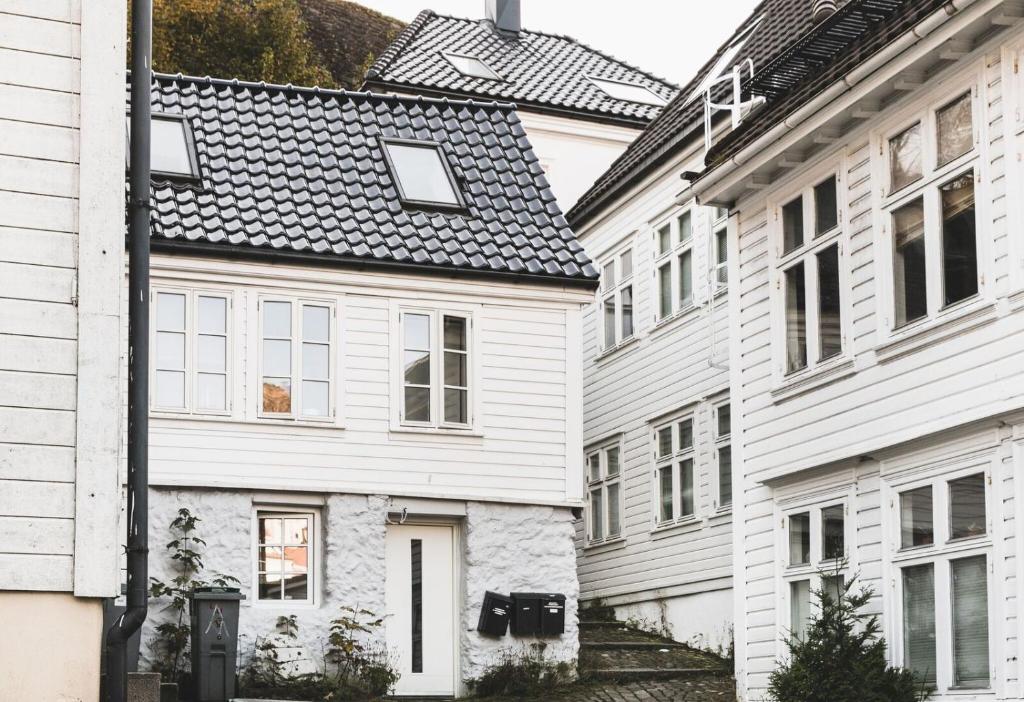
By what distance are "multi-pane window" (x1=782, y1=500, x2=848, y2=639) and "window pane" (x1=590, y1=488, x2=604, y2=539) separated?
9.70 meters

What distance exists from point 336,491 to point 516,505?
2.17 meters

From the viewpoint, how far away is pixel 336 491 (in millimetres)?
19062

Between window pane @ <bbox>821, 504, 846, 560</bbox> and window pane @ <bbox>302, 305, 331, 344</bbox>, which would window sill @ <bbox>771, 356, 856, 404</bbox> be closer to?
window pane @ <bbox>821, 504, 846, 560</bbox>

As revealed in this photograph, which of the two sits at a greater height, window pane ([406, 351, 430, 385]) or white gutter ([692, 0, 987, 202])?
white gutter ([692, 0, 987, 202])

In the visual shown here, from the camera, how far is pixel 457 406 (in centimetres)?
1995

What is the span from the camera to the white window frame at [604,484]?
2447 centimetres

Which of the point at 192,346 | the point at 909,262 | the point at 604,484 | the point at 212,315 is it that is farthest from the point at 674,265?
the point at 909,262

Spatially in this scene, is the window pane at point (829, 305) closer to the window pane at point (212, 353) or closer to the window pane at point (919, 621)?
the window pane at point (919, 621)

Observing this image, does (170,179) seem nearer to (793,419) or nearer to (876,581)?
(793,419)

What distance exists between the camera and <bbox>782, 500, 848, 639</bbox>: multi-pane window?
1458cm

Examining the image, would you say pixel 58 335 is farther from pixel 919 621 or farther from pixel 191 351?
pixel 191 351

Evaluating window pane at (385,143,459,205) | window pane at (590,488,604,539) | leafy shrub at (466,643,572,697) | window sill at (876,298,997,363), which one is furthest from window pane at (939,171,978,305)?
window pane at (590,488,604,539)

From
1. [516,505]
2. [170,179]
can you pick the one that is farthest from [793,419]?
[170,179]

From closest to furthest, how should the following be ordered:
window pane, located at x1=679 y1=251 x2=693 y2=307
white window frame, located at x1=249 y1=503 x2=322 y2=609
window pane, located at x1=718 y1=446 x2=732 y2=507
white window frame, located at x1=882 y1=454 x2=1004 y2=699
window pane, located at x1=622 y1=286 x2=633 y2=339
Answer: white window frame, located at x1=882 y1=454 x2=1004 y2=699
white window frame, located at x1=249 y1=503 x2=322 y2=609
window pane, located at x1=718 y1=446 x2=732 y2=507
window pane, located at x1=679 y1=251 x2=693 y2=307
window pane, located at x1=622 y1=286 x2=633 y2=339
